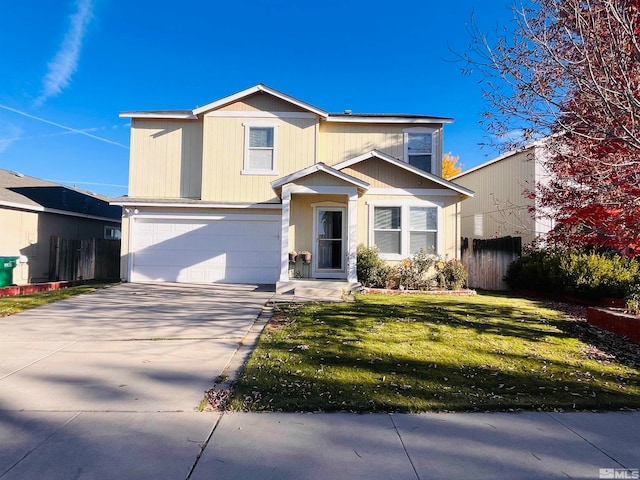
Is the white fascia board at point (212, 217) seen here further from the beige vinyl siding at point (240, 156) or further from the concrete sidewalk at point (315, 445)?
the concrete sidewalk at point (315, 445)

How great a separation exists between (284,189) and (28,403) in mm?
8441

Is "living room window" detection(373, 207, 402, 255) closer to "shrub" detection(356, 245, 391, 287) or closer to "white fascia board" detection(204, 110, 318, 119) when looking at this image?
"shrub" detection(356, 245, 391, 287)

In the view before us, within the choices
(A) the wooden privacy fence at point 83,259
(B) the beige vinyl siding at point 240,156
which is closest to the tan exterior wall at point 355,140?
(B) the beige vinyl siding at point 240,156

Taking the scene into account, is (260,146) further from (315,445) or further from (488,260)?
(315,445)

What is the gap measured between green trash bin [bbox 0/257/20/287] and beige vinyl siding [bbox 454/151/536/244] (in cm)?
1617

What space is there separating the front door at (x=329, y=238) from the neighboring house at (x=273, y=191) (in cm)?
3

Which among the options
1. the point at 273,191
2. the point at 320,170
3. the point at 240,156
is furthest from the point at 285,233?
the point at 240,156

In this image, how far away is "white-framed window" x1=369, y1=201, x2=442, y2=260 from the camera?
40.8 feet

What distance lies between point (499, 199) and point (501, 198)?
0.35ft

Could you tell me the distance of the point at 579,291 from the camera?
1044cm

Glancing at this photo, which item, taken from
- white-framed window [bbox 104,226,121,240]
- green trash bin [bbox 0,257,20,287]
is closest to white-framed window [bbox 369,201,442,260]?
green trash bin [bbox 0,257,20,287]

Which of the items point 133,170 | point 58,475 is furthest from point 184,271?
point 58,475

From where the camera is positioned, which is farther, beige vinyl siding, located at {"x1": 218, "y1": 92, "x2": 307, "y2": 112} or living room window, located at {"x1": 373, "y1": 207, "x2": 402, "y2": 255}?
beige vinyl siding, located at {"x1": 218, "y1": 92, "x2": 307, "y2": 112}

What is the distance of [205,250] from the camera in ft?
43.8
